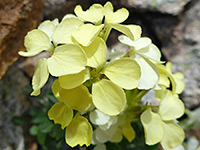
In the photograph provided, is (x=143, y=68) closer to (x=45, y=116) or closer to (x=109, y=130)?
(x=109, y=130)

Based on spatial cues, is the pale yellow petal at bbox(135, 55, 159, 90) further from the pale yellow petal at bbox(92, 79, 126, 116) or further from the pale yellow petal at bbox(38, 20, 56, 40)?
the pale yellow petal at bbox(38, 20, 56, 40)

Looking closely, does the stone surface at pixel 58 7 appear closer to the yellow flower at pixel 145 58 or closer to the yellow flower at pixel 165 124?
the yellow flower at pixel 145 58

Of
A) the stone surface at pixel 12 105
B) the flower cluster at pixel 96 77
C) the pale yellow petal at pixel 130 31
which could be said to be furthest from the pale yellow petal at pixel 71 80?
the stone surface at pixel 12 105

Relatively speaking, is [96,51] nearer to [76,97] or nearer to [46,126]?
[76,97]

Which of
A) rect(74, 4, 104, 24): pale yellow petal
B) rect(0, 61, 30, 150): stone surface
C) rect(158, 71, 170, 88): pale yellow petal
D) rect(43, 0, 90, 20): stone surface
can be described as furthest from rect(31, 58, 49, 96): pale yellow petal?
rect(43, 0, 90, 20): stone surface

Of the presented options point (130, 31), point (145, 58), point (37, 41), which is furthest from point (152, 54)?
point (37, 41)

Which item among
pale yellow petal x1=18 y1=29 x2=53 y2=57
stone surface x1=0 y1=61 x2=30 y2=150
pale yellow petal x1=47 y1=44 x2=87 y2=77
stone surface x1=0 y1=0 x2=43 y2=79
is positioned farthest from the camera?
stone surface x1=0 y1=61 x2=30 y2=150

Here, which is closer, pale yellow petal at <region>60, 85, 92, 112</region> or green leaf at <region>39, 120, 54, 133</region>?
pale yellow petal at <region>60, 85, 92, 112</region>
